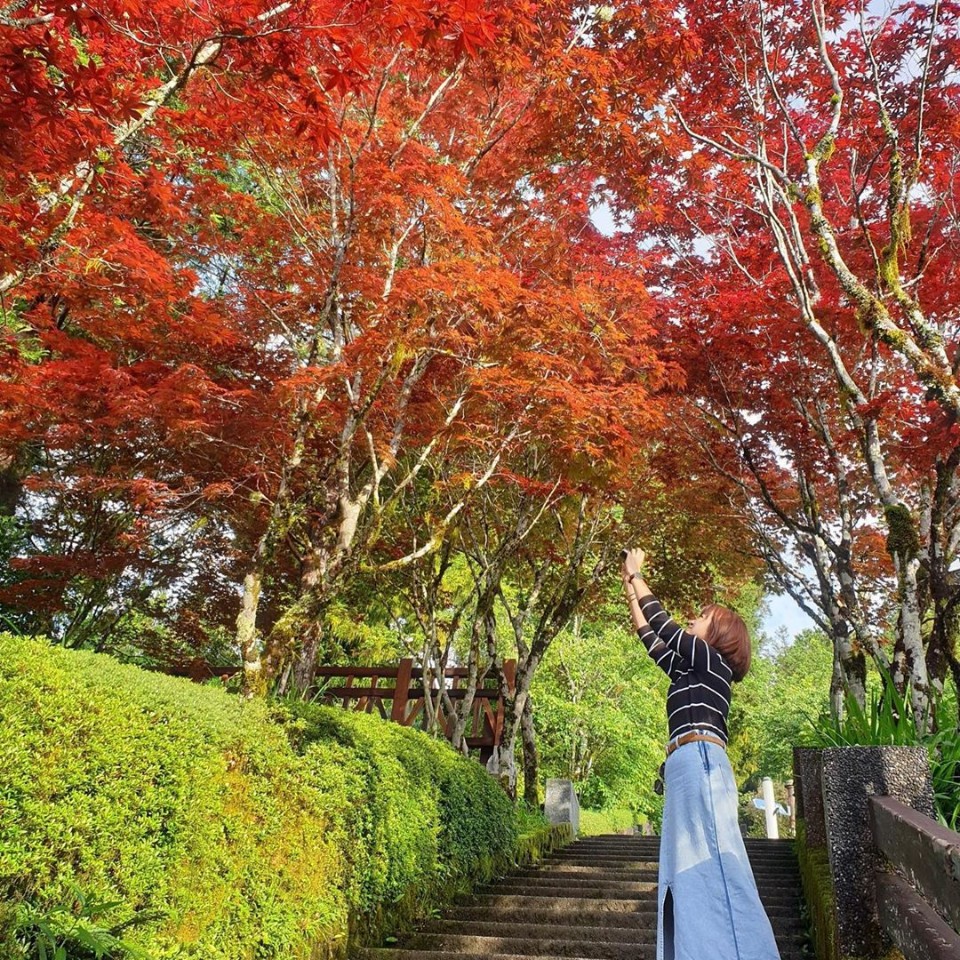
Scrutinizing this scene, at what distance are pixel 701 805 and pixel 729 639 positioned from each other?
2.36 feet

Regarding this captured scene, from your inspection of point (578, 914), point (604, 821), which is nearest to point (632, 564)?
point (578, 914)

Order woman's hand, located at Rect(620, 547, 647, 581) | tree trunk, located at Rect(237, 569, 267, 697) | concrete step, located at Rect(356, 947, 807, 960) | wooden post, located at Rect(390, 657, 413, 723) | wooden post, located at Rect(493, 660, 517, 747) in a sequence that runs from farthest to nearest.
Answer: wooden post, located at Rect(493, 660, 517, 747) < wooden post, located at Rect(390, 657, 413, 723) < tree trunk, located at Rect(237, 569, 267, 697) < concrete step, located at Rect(356, 947, 807, 960) < woman's hand, located at Rect(620, 547, 647, 581)

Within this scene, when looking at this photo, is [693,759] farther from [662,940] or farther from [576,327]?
[576,327]

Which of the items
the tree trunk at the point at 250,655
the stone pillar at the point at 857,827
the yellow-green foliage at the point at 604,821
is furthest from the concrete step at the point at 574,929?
the yellow-green foliage at the point at 604,821

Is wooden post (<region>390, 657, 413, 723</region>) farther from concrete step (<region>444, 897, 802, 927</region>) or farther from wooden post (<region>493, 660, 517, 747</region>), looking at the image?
concrete step (<region>444, 897, 802, 927</region>)

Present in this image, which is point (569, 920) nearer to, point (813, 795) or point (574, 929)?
point (574, 929)

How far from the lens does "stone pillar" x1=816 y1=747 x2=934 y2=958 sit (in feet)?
9.63

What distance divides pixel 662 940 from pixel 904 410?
326 inches

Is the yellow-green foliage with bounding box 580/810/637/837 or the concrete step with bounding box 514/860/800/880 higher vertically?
the concrete step with bounding box 514/860/800/880

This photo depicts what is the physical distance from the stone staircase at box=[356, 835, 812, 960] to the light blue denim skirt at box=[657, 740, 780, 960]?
2250 mm

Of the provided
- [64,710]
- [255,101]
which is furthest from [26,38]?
[64,710]

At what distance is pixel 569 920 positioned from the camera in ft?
18.6

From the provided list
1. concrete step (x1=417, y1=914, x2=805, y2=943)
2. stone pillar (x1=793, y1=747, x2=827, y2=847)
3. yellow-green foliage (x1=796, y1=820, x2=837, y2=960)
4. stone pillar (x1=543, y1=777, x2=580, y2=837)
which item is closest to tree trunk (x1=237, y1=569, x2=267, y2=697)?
concrete step (x1=417, y1=914, x2=805, y2=943)

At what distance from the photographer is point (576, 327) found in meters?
8.53
